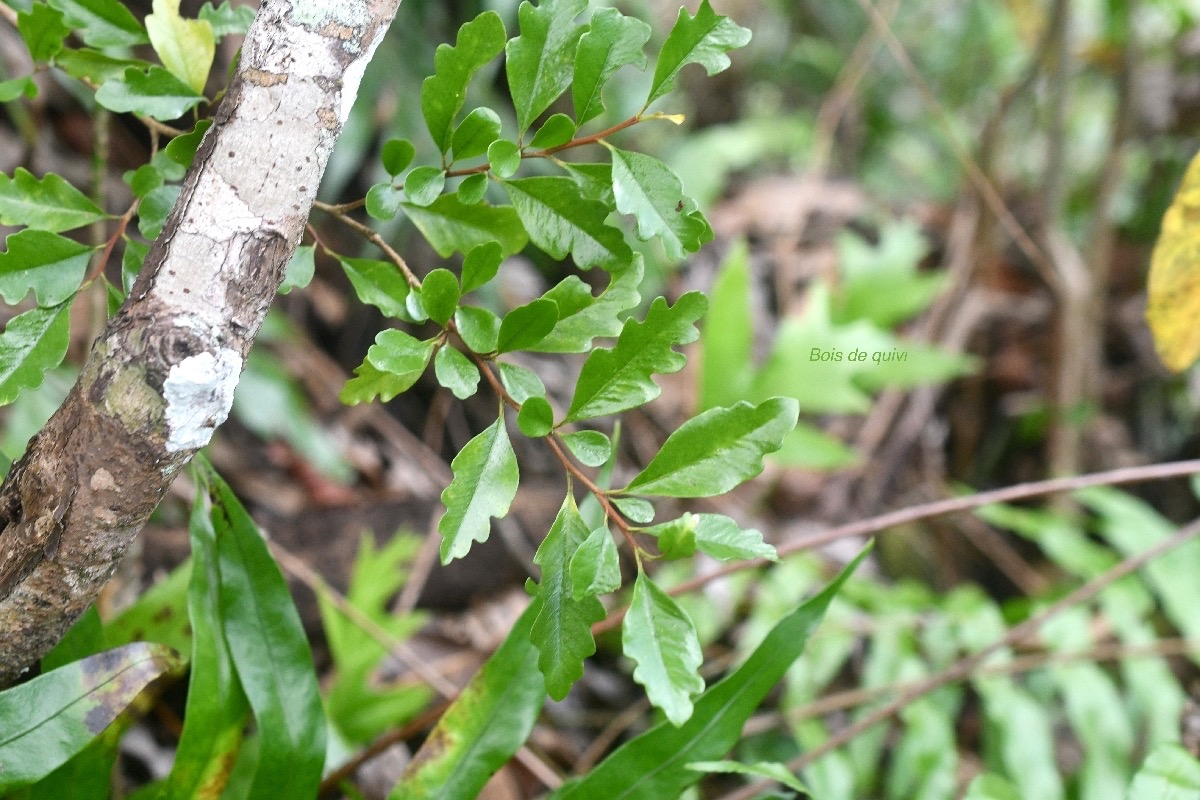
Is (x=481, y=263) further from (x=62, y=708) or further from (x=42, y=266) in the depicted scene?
(x=62, y=708)

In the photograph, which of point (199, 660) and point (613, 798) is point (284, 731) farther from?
point (613, 798)

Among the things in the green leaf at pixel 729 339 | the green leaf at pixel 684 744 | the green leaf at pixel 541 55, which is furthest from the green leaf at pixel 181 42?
the green leaf at pixel 729 339

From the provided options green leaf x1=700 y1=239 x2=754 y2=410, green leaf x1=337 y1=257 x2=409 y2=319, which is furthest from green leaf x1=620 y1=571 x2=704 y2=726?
green leaf x1=700 y1=239 x2=754 y2=410

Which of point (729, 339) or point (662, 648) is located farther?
point (729, 339)

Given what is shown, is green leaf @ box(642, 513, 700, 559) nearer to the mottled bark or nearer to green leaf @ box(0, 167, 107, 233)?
the mottled bark

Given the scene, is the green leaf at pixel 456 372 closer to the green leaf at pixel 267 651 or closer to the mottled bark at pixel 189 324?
the mottled bark at pixel 189 324

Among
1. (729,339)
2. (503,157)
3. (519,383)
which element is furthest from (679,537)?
(729,339)
